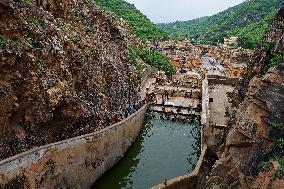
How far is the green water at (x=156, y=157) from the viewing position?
25328 mm

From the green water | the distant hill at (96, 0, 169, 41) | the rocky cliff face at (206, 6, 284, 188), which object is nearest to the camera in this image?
the rocky cliff face at (206, 6, 284, 188)

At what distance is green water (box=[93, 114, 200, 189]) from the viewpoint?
25.3 m

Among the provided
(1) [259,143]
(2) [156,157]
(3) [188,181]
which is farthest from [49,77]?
(1) [259,143]

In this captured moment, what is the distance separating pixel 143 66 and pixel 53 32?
2213 centimetres

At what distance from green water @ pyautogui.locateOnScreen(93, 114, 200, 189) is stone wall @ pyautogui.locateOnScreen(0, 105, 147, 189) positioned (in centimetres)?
75

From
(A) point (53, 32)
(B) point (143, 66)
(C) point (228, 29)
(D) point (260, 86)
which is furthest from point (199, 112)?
(C) point (228, 29)

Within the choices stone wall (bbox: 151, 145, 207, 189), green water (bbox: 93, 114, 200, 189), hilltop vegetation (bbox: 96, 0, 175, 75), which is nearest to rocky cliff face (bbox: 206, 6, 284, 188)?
stone wall (bbox: 151, 145, 207, 189)

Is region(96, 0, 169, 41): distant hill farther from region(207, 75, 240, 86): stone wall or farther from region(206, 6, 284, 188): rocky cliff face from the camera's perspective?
region(206, 6, 284, 188): rocky cliff face

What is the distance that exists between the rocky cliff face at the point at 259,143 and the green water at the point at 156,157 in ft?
26.2

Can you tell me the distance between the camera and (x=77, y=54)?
2622cm

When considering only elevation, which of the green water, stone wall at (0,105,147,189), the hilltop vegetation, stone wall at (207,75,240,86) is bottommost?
the green water

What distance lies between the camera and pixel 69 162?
2100 cm

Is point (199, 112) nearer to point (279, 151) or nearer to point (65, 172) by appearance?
point (65, 172)

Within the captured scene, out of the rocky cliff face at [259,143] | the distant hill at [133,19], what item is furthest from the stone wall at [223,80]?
the rocky cliff face at [259,143]
